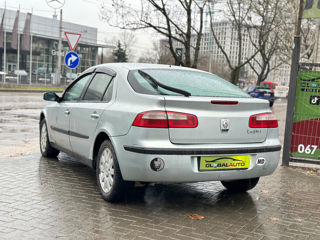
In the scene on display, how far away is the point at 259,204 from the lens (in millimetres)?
5008

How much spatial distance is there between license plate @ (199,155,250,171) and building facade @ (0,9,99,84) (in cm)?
5000

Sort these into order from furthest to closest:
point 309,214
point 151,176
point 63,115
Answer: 1. point 63,115
2. point 309,214
3. point 151,176

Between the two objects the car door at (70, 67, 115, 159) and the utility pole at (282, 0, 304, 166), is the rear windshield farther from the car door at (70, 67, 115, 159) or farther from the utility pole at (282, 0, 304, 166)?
the utility pole at (282, 0, 304, 166)

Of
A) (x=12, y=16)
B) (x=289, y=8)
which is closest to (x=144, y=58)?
(x=12, y=16)

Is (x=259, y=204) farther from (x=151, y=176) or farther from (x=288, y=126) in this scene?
(x=288, y=126)

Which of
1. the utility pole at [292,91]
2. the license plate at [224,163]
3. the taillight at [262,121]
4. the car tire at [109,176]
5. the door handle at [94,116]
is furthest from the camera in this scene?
the utility pole at [292,91]

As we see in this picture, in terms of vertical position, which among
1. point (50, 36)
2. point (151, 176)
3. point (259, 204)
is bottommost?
point (259, 204)

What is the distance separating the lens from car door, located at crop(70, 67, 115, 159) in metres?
5.12

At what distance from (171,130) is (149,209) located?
953mm

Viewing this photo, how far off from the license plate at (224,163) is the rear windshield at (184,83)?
2.38ft

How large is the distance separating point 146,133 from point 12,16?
61.8 metres

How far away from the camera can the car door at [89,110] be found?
512 centimetres

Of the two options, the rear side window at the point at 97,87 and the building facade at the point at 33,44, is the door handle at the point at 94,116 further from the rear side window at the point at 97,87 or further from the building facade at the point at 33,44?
the building facade at the point at 33,44

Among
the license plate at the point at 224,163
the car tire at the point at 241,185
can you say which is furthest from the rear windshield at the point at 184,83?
the car tire at the point at 241,185
